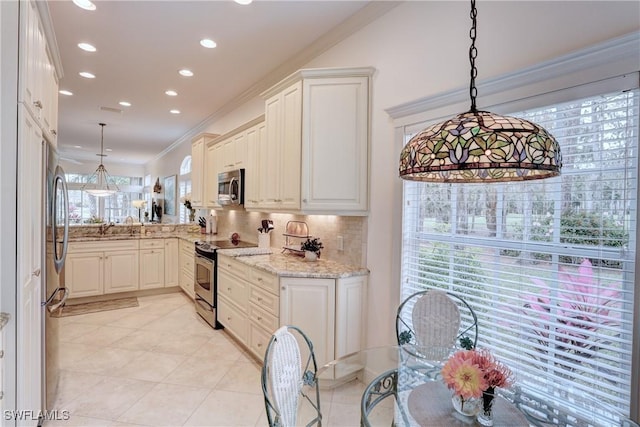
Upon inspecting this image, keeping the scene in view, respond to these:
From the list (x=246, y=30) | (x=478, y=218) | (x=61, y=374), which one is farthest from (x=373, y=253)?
(x=61, y=374)

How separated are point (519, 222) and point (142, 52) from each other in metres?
3.87

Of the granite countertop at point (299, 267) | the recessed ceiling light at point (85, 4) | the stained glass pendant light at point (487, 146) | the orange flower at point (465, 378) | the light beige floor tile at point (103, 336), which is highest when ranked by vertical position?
the recessed ceiling light at point (85, 4)

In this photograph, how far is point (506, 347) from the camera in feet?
6.07

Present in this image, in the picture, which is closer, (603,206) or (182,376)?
(603,206)

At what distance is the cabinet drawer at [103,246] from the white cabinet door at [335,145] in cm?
367

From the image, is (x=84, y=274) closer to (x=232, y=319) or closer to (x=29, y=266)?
(x=232, y=319)

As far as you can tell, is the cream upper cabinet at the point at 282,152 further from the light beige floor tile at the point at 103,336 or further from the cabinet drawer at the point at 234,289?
the light beige floor tile at the point at 103,336

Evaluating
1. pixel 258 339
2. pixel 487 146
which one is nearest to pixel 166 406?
pixel 258 339

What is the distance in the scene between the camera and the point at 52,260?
2150 millimetres

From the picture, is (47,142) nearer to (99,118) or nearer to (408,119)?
(408,119)

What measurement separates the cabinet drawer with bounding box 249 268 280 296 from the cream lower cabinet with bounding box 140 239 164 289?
122 inches

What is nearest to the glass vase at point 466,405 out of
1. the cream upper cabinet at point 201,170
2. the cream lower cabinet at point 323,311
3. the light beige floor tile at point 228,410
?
the cream lower cabinet at point 323,311

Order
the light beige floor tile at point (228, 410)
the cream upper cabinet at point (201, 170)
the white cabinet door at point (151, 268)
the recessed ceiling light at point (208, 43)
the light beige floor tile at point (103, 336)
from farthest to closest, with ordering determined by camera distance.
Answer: the cream upper cabinet at point (201, 170), the white cabinet door at point (151, 268), the light beige floor tile at point (103, 336), the recessed ceiling light at point (208, 43), the light beige floor tile at point (228, 410)

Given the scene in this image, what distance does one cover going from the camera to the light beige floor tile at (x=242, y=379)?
105 inches
